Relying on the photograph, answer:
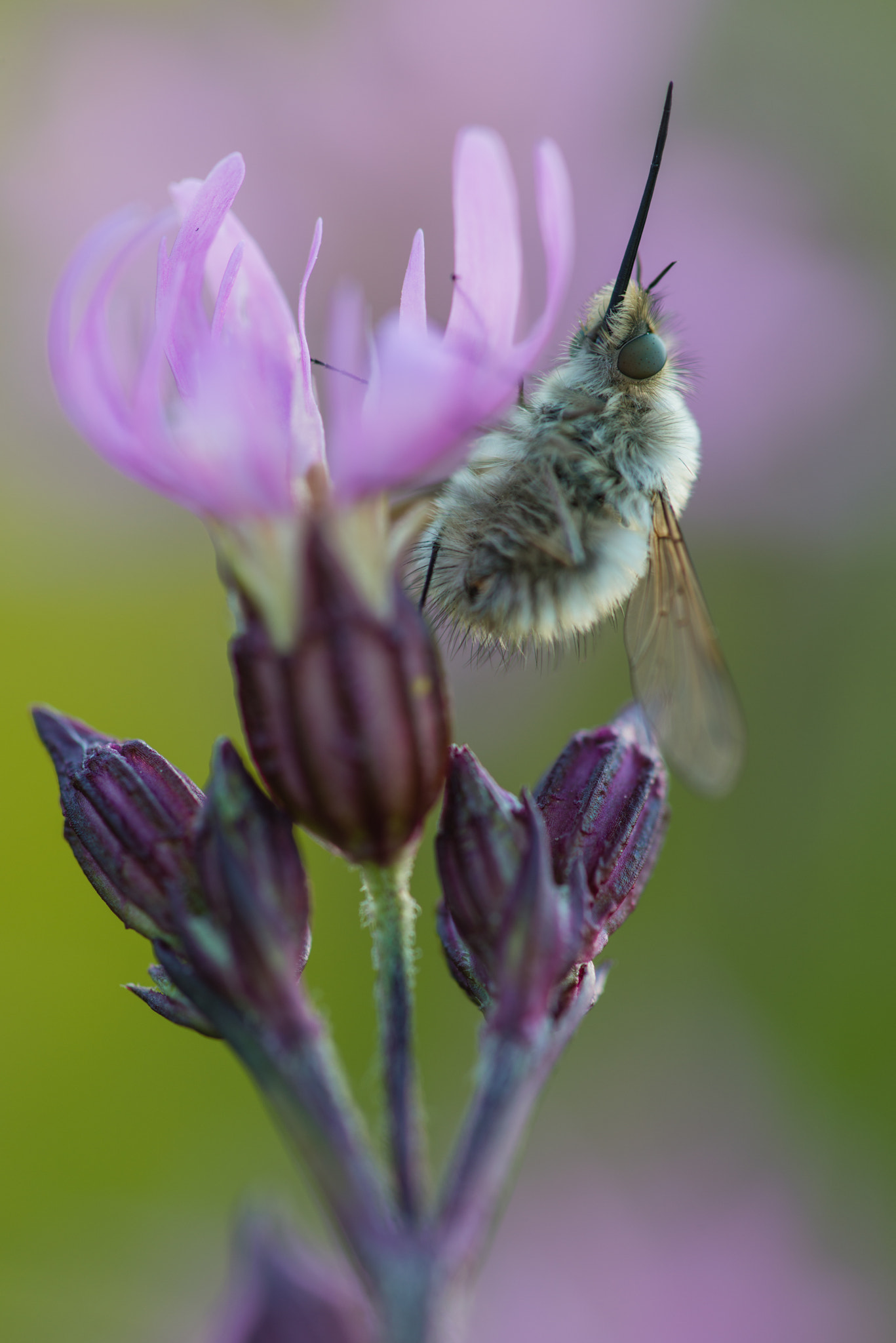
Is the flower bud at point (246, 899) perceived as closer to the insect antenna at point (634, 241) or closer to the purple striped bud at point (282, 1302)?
the purple striped bud at point (282, 1302)

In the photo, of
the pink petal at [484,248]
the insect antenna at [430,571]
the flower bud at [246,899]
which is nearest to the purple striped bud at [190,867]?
the flower bud at [246,899]

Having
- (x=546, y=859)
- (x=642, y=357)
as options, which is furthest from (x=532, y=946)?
(x=642, y=357)

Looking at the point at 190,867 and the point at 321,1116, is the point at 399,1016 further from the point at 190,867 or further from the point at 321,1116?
the point at 190,867

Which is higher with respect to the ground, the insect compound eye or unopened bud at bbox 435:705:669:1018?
the insect compound eye

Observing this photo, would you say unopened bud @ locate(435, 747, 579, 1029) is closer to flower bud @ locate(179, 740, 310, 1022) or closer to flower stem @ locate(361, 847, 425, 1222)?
flower stem @ locate(361, 847, 425, 1222)

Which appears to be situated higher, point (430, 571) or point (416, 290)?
point (416, 290)

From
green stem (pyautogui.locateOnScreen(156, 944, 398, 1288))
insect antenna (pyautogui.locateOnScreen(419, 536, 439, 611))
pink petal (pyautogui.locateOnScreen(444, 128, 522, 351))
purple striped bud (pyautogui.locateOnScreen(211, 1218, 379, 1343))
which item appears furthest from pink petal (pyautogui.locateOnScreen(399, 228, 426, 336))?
purple striped bud (pyautogui.locateOnScreen(211, 1218, 379, 1343))
